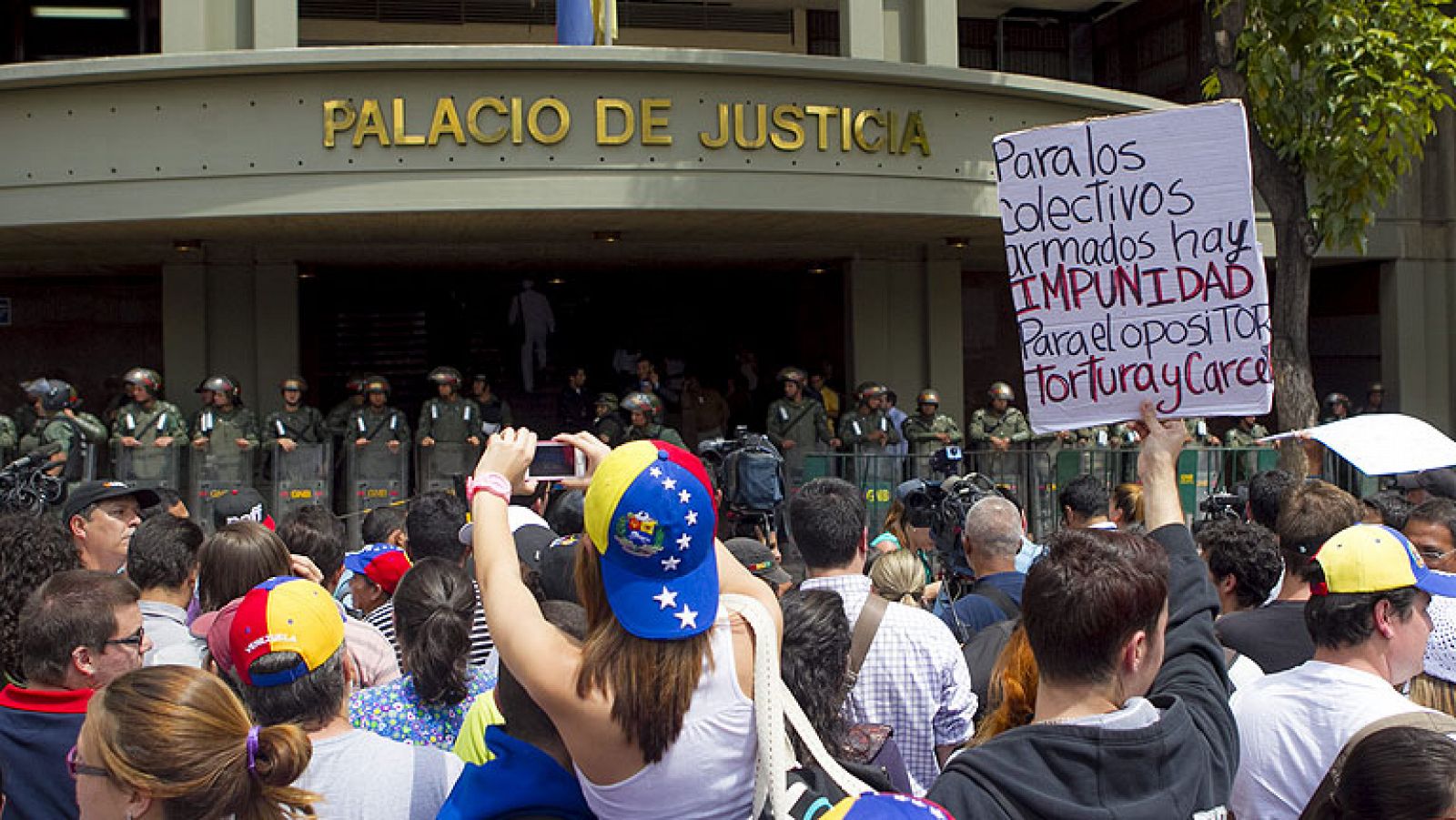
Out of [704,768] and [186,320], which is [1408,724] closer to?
[704,768]

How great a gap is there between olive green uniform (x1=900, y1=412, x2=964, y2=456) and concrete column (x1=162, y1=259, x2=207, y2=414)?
8.71 meters

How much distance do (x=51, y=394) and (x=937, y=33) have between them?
1089cm

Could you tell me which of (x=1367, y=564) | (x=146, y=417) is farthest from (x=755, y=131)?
(x=1367, y=564)

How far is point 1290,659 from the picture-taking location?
4293 mm

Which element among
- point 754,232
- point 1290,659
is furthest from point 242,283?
point 1290,659

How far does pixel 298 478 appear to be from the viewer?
15180mm

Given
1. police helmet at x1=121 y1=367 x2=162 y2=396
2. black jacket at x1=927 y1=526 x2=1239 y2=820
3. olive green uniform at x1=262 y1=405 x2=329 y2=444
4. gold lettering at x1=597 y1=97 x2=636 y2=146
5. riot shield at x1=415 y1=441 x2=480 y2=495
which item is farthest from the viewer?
olive green uniform at x1=262 y1=405 x2=329 y2=444

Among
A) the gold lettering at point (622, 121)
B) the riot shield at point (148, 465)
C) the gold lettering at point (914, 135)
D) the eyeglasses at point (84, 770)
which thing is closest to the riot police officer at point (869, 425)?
the gold lettering at point (914, 135)

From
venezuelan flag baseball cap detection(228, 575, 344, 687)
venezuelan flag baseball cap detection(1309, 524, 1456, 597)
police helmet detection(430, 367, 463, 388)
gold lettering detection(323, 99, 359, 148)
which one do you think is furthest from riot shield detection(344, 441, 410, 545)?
venezuelan flag baseball cap detection(1309, 524, 1456, 597)

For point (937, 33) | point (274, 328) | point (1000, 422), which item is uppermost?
point (937, 33)

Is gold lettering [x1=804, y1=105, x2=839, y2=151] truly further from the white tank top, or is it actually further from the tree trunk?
the white tank top

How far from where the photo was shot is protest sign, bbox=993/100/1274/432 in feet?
14.0

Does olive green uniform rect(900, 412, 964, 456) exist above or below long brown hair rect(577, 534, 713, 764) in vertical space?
above

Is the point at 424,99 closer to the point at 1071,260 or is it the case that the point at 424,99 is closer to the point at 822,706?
the point at 1071,260
